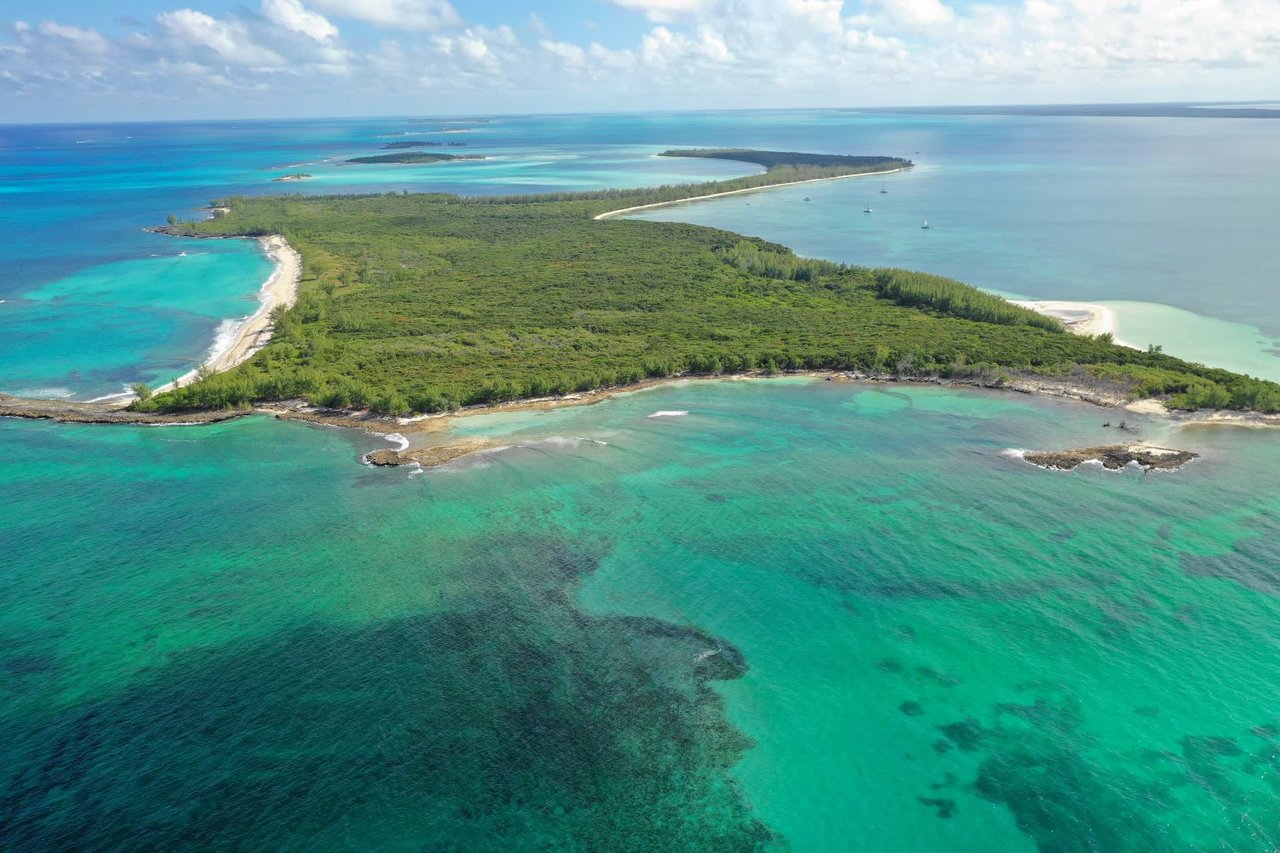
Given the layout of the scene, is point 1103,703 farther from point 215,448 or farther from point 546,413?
point 215,448

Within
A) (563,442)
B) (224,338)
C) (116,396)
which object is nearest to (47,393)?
(116,396)

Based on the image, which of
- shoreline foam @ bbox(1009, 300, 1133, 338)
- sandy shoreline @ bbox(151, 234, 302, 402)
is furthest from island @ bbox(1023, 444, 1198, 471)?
sandy shoreline @ bbox(151, 234, 302, 402)

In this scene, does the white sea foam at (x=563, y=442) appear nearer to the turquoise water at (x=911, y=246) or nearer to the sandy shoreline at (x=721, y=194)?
the turquoise water at (x=911, y=246)

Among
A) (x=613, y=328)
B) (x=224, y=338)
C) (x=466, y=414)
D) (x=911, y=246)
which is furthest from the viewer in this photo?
(x=911, y=246)

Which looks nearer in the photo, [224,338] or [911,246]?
[224,338]

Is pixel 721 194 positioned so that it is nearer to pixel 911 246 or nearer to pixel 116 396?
pixel 911 246

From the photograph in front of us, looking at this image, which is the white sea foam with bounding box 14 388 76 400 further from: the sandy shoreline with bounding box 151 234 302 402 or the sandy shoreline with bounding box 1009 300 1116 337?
the sandy shoreline with bounding box 1009 300 1116 337

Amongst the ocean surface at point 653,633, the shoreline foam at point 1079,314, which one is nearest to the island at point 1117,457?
the ocean surface at point 653,633
